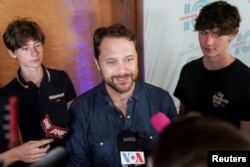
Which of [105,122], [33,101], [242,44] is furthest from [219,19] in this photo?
[33,101]

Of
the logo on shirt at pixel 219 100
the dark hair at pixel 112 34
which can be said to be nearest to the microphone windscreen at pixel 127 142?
the dark hair at pixel 112 34

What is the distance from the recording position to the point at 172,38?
8.84ft

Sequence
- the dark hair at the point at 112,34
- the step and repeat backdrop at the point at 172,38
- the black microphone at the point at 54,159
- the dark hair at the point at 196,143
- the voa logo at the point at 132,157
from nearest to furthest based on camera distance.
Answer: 1. the dark hair at the point at 196,143
2. the black microphone at the point at 54,159
3. the voa logo at the point at 132,157
4. the dark hair at the point at 112,34
5. the step and repeat backdrop at the point at 172,38

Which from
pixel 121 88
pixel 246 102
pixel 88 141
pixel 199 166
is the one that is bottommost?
pixel 88 141

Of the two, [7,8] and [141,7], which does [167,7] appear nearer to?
[141,7]

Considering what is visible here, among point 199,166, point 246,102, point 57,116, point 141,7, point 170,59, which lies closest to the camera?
point 199,166

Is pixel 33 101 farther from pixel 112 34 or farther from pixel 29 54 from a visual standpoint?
pixel 112 34

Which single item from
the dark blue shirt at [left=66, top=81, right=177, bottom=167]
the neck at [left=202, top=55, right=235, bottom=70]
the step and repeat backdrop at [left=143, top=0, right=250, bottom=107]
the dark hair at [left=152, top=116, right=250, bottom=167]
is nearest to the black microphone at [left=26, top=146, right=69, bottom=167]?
the dark hair at [left=152, top=116, right=250, bottom=167]

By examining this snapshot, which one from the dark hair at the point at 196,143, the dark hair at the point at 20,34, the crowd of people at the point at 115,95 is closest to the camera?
the dark hair at the point at 196,143

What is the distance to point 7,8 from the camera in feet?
7.77

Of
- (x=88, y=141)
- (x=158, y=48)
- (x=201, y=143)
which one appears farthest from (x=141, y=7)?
(x=201, y=143)

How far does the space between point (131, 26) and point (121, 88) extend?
1084 mm

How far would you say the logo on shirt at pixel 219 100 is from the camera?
6.08 feet

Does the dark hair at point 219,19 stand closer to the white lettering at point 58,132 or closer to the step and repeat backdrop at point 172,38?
the step and repeat backdrop at point 172,38
